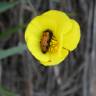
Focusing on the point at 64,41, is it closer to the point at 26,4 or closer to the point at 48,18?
the point at 48,18

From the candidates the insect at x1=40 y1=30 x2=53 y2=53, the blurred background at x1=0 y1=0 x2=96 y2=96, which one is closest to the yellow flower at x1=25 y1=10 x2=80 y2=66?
the insect at x1=40 y1=30 x2=53 y2=53

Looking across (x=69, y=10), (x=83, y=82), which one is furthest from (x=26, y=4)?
(x=83, y=82)

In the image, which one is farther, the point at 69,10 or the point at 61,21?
the point at 69,10

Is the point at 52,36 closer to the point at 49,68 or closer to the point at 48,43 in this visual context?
the point at 48,43

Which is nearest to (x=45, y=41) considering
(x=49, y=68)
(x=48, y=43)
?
(x=48, y=43)

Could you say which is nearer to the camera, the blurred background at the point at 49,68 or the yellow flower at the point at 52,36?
the yellow flower at the point at 52,36

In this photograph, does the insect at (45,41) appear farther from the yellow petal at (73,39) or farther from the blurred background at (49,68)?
the blurred background at (49,68)

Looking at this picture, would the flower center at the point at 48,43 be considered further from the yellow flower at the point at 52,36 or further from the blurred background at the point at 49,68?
the blurred background at the point at 49,68

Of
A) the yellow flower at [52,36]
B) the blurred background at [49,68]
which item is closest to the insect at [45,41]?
the yellow flower at [52,36]
